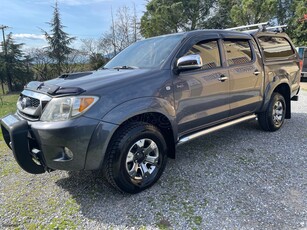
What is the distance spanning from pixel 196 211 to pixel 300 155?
2226 mm

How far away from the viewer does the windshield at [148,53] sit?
10.9 ft

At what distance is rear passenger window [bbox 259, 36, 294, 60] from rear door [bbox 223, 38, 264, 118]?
0.36m

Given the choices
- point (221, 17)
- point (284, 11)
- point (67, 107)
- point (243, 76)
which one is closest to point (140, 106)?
point (67, 107)

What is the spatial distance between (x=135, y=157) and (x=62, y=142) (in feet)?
2.73

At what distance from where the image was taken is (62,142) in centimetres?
238

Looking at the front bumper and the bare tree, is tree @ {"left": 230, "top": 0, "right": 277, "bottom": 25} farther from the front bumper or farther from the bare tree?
the front bumper

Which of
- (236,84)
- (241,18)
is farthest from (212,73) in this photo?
(241,18)

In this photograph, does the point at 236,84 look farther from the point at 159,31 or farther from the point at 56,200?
the point at 159,31

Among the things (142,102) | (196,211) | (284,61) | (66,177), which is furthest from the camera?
(284,61)

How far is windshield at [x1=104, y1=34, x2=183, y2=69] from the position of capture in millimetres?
3316

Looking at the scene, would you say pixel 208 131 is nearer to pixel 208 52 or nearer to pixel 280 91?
pixel 208 52

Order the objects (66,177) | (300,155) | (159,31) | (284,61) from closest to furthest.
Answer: (66,177), (300,155), (284,61), (159,31)

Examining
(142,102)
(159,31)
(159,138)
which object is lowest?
(159,138)

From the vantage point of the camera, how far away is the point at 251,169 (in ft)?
11.1
